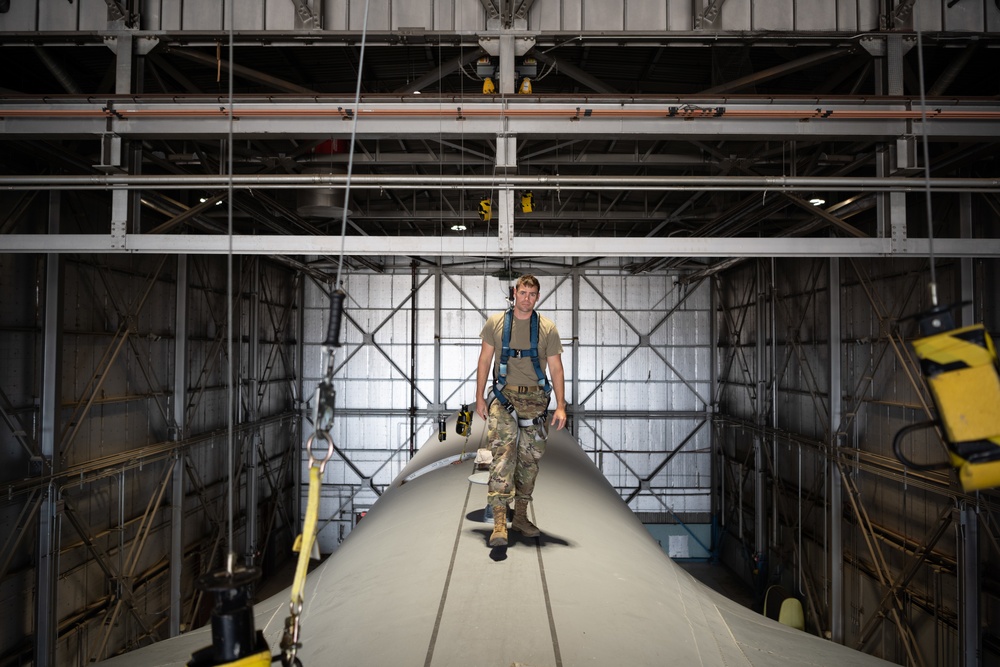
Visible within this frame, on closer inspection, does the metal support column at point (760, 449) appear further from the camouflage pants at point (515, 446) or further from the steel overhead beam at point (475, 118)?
the camouflage pants at point (515, 446)

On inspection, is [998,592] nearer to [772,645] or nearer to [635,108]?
[772,645]

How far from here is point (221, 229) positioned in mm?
15656

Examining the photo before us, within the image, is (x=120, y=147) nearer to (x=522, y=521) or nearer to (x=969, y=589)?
(x=522, y=521)

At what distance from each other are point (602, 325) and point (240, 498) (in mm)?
13272

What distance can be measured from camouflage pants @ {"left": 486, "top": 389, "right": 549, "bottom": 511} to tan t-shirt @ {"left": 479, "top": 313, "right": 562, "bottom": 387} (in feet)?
0.39

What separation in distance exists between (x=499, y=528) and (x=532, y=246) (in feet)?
11.8

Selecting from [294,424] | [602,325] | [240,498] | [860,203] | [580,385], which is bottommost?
[240,498]

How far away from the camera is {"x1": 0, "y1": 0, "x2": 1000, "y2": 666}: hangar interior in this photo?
7.05 m

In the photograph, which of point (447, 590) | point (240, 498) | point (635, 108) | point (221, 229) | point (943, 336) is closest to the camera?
point (943, 336)

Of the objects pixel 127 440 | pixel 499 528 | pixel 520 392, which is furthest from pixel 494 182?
pixel 127 440

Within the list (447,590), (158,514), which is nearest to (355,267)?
(158,514)

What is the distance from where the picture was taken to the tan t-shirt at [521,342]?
15.2 feet

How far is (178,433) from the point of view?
14.1 metres

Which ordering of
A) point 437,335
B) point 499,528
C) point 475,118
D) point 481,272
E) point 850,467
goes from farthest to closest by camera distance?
1. point 437,335
2. point 481,272
3. point 850,467
4. point 475,118
5. point 499,528
